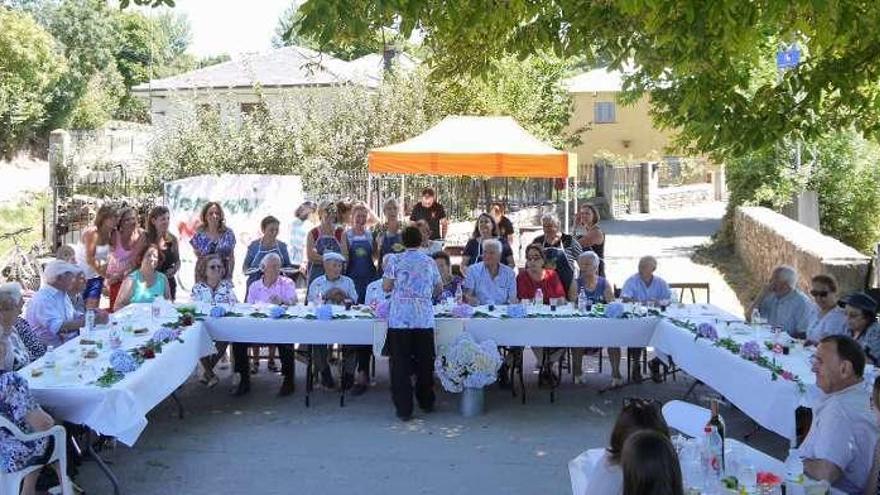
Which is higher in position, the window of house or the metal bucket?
the window of house

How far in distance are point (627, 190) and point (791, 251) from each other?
19.7m

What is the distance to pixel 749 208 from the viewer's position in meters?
18.2

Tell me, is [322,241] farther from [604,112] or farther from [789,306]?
[604,112]

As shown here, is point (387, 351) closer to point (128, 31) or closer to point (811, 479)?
point (811, 479)

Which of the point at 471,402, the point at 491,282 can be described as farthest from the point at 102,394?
the point at 491,282

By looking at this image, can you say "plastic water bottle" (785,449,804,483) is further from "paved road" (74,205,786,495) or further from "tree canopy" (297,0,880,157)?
"tree canopy" (297,0,880,157)

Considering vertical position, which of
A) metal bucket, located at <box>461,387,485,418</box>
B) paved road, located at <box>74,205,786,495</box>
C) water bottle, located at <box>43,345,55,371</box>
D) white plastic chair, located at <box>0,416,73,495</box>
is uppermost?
water bottle, located at <box>43,345,55,371</box>

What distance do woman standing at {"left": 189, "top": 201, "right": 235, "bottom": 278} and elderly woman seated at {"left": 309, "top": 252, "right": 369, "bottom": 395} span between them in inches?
48.6

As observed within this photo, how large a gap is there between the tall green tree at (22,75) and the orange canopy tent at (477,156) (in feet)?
68.6

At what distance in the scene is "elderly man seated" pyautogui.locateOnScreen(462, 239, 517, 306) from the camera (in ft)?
31.0

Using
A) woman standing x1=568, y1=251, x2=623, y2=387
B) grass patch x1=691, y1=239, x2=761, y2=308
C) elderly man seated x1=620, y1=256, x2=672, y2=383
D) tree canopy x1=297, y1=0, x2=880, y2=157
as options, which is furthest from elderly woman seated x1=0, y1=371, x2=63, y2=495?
grass patch x1=691, y1=239, x2=761, y2=308

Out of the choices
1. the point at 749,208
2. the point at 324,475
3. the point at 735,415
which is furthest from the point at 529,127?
the point at 324,475

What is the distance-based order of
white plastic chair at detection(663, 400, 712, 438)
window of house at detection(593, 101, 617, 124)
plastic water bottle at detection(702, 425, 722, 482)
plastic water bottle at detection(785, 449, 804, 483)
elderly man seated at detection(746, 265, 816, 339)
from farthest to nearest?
window of house at detection(593, 101, 617, 124) → elderly man seated at detection(746, 265, 816, 339) → white plastic chair at detection(663, 400, 712, 438) → plastic water bottle at detection(702, 425, 722, 482) → plastic water bottle at detection(785, 449, 804, 483)

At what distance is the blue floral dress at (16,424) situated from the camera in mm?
5441
